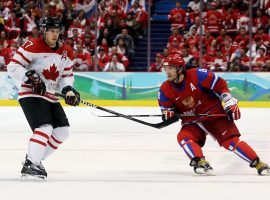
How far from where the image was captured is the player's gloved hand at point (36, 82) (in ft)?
17.1

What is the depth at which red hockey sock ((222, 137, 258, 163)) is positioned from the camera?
5.37m

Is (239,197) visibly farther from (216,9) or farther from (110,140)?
(216,9)

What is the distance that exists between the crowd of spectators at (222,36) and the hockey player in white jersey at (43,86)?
7456 mm

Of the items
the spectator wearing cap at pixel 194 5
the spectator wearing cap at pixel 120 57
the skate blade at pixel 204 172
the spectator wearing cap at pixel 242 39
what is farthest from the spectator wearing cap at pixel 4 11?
the skate blade at pixel 204 172

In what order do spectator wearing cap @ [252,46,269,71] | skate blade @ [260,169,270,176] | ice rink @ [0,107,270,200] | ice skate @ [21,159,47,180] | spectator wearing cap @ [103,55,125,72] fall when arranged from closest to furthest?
ice rink @ [0,107,270,200]
ice skate @ [21,159,47,180]
skate blade @ [260,169,270,176]
spectator wearing cap @ [252,46,269,71]
spectator wearing cap @ [103,55,125,72]

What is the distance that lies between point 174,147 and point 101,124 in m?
2.27

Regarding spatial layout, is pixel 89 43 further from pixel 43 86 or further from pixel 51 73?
pixel 43 86

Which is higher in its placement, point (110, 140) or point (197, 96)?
point (197, 96)

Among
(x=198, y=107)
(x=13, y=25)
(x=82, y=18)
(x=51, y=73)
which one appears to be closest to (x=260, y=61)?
(x=82, y=18)

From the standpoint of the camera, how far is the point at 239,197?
4.41 metres

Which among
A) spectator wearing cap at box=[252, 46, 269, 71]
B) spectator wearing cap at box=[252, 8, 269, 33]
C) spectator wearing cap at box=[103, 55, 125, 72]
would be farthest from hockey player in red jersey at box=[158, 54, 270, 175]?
spectator wearing cap at box=[252, 8, 269, 33]

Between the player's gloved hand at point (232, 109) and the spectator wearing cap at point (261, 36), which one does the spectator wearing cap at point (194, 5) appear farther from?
the player's gloved hand at point (232, 109)

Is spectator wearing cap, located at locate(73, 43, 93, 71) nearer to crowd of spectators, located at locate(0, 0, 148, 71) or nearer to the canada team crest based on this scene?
crowd of spectators, located at locate(0, 0, 148, 71)

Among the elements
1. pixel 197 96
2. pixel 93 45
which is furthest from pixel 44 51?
pixel 93 45
